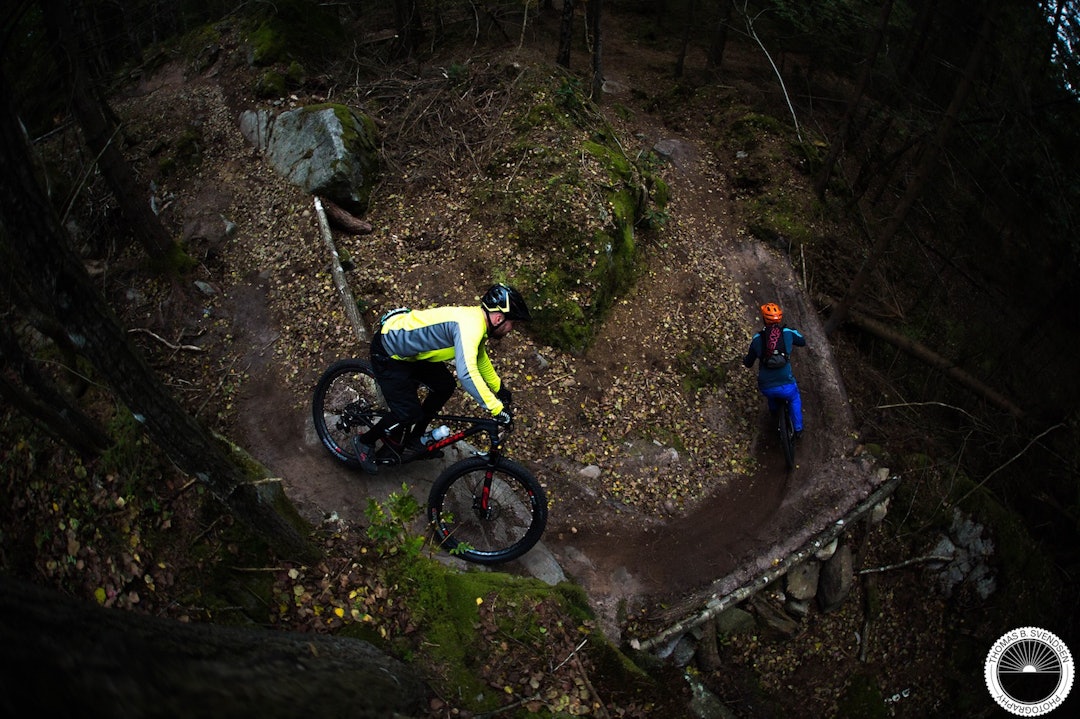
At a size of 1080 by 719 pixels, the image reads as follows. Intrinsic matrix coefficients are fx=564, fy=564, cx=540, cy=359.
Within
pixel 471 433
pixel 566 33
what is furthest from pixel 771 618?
pixel 566 33

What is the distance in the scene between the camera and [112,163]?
884cm

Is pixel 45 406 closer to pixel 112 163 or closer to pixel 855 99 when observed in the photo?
pixel 112 163

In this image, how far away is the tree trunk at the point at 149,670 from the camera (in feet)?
6.10

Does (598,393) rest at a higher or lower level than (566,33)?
lower

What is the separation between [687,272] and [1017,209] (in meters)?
8.69

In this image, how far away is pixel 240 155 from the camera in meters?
11.6

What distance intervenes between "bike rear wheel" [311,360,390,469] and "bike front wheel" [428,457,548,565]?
48.2 inches

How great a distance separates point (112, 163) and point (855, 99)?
15739 millimetres

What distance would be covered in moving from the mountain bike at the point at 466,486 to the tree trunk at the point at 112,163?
4.22 metres

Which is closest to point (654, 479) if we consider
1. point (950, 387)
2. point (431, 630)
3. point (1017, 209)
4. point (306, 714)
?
point (431, 630)

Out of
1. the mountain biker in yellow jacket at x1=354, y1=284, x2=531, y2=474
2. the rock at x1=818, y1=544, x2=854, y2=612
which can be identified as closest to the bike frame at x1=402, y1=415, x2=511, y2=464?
the mountain biker in yellow jacket at x1=354, y1=284, x2=531, y2=474

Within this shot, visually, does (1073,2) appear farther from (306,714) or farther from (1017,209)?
(306,714)

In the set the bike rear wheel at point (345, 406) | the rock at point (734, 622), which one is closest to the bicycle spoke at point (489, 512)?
the bike rear wheel at point (345, 406)

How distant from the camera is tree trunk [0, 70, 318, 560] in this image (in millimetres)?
2715
